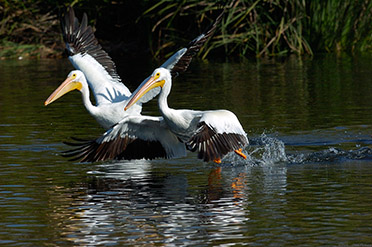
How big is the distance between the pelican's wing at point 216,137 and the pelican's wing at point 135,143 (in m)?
0.86

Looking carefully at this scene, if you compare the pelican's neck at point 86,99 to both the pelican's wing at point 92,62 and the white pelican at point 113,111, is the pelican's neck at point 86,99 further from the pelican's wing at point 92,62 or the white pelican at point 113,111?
the pelican's wing at point 92,62

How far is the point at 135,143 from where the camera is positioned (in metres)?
8.12

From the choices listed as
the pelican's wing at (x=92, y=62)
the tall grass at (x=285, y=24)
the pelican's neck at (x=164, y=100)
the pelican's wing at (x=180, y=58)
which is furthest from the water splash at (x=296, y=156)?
the tall grass at (x=285, y=24)

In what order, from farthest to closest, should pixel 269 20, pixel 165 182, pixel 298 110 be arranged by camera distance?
pixel 269 20, pixel 298 110, pixel 165 182

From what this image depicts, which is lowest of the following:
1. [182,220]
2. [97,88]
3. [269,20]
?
[182,220]

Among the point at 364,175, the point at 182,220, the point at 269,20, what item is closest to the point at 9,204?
the point at 182,220

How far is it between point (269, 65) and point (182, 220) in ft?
41.5

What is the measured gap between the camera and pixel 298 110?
448 inches

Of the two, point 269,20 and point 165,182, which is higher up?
point 269,20

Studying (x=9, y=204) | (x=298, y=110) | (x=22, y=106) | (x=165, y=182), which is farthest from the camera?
(x=22, y=106)

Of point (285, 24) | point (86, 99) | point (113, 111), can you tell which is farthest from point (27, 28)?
point (113, 111)

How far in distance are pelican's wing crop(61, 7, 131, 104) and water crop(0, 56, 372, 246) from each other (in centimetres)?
64

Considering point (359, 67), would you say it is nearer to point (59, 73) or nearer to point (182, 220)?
point (59, 73)

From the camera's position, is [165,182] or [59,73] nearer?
[165,182]
